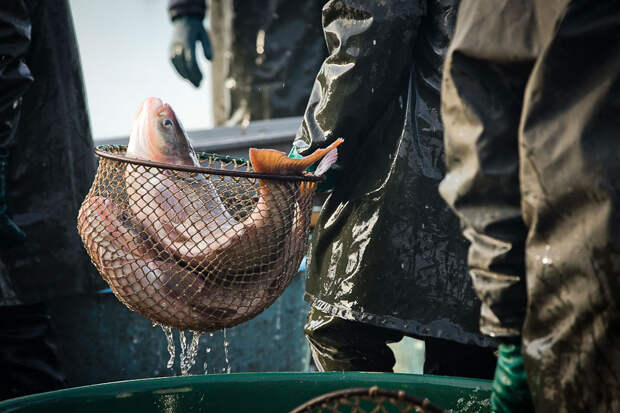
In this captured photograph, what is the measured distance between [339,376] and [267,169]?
20.1 inches

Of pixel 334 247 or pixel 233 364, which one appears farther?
pixel 233 364

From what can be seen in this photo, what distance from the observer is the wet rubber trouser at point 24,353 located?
8.84ft

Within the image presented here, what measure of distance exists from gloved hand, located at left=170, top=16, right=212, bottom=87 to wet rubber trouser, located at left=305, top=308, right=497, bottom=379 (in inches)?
148

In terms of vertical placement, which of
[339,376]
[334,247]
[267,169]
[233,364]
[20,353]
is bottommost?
[233,364]

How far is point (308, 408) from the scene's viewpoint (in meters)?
1.07

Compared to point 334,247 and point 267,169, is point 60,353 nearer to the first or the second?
point 334,247

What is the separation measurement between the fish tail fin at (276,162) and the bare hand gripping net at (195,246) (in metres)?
0.03

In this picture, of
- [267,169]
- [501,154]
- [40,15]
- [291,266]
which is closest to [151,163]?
[267,169]

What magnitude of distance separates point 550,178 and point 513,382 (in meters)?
0.36

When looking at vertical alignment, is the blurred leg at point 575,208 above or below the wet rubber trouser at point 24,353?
above

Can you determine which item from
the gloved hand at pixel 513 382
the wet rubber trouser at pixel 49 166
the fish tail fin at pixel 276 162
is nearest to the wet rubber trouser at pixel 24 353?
the wet rubber trouser at pixel 49 166

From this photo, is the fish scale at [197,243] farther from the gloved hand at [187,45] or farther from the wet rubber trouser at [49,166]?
the gloved hand at [187,45]

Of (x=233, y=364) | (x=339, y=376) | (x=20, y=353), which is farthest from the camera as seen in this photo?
(x=233, y=364)

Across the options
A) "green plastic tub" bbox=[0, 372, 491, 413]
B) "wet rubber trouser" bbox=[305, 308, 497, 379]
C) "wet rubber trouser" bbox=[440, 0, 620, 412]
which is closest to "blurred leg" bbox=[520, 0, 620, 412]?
"wet rubber trouser" bbox=[440, 0, 620, 412]
